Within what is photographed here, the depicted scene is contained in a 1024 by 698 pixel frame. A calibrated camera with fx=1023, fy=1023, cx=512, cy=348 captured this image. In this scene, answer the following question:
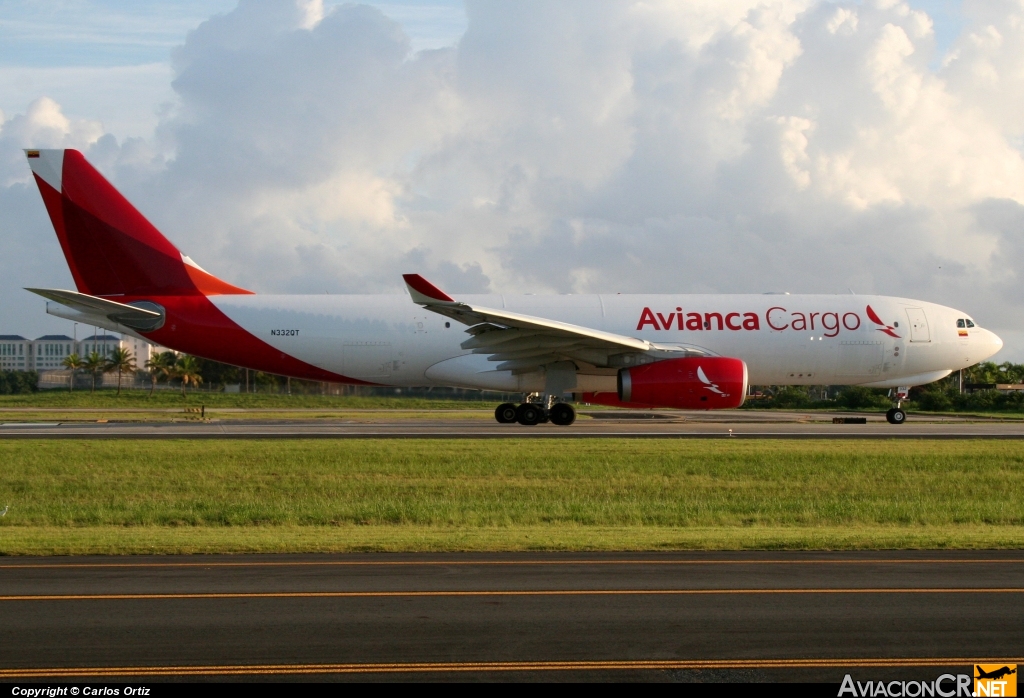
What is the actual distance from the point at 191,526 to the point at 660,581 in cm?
888

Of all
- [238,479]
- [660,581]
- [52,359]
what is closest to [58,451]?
[238,479]

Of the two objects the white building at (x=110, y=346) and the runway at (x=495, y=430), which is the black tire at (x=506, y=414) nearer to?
the runway at (x=495, y=430)

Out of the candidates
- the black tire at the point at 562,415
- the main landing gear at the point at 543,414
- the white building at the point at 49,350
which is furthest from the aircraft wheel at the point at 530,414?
the white building at the point at 49,350

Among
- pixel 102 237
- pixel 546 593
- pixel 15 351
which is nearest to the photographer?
pixel 546 593

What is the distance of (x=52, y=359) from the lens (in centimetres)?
17675

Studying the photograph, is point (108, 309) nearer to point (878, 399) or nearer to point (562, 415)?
point (562, 415)

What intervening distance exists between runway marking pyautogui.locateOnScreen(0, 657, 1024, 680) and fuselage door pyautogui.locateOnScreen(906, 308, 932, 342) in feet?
91.5

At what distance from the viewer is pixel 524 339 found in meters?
29.6

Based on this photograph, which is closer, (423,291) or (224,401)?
(423,291)

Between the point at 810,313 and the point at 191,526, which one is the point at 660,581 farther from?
the point at 810,313

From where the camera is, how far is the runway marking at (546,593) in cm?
888

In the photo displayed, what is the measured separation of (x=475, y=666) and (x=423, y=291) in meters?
21.2

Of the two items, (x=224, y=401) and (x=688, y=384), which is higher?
(x=688, y=384)

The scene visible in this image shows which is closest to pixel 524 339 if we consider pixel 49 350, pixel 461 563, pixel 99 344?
pixel 461 563
